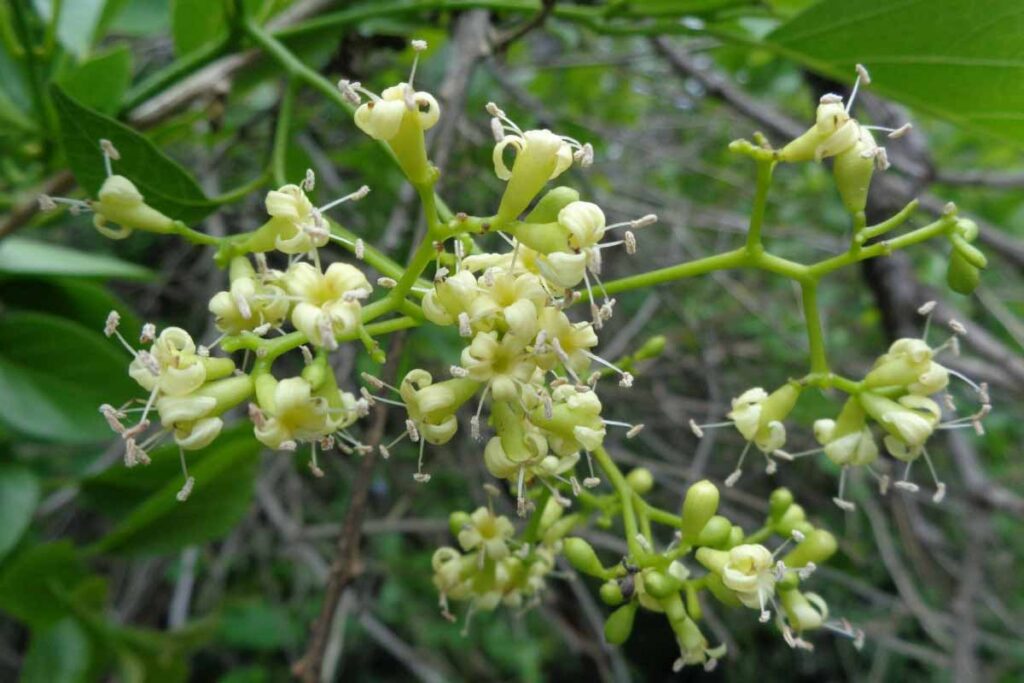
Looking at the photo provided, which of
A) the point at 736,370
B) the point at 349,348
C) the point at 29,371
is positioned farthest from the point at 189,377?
the point at 736,370

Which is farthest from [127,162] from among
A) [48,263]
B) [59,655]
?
[59,655]

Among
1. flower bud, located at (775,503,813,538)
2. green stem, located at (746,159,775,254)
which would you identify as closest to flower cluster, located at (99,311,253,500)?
green stem, located at (746,159,775,254)

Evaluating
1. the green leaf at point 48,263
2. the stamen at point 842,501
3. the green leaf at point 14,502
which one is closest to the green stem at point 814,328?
the stamen at point 842,501

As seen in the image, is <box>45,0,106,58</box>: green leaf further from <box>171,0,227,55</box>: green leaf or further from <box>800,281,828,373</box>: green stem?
<box>800,281,828,373</box>: green stem

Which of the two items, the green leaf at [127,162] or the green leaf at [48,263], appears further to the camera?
the green leaf at [48,263]

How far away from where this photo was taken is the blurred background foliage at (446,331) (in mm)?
1338

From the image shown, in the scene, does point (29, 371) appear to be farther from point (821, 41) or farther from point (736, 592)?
point (821, 41)

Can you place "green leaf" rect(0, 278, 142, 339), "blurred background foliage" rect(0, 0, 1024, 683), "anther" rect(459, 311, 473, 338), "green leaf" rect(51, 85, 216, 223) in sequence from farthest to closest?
"green leaf" rect(0, 278, 142, 339)
"blurred background foliage" rect(0, 0, 1024, 683)
"green leaf" rect(51, 85, 216, 223)
"anther" rect(459, 311, 473, 338)

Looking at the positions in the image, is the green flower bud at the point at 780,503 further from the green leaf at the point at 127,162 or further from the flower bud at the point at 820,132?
the green leaf at the point at 127,162

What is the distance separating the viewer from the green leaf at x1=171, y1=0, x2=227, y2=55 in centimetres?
139

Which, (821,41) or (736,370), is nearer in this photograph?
(821,41)

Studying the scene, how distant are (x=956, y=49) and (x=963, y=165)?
2.60 m

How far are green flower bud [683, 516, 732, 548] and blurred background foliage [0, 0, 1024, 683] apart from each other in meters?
0.48

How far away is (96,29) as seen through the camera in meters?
1.55
